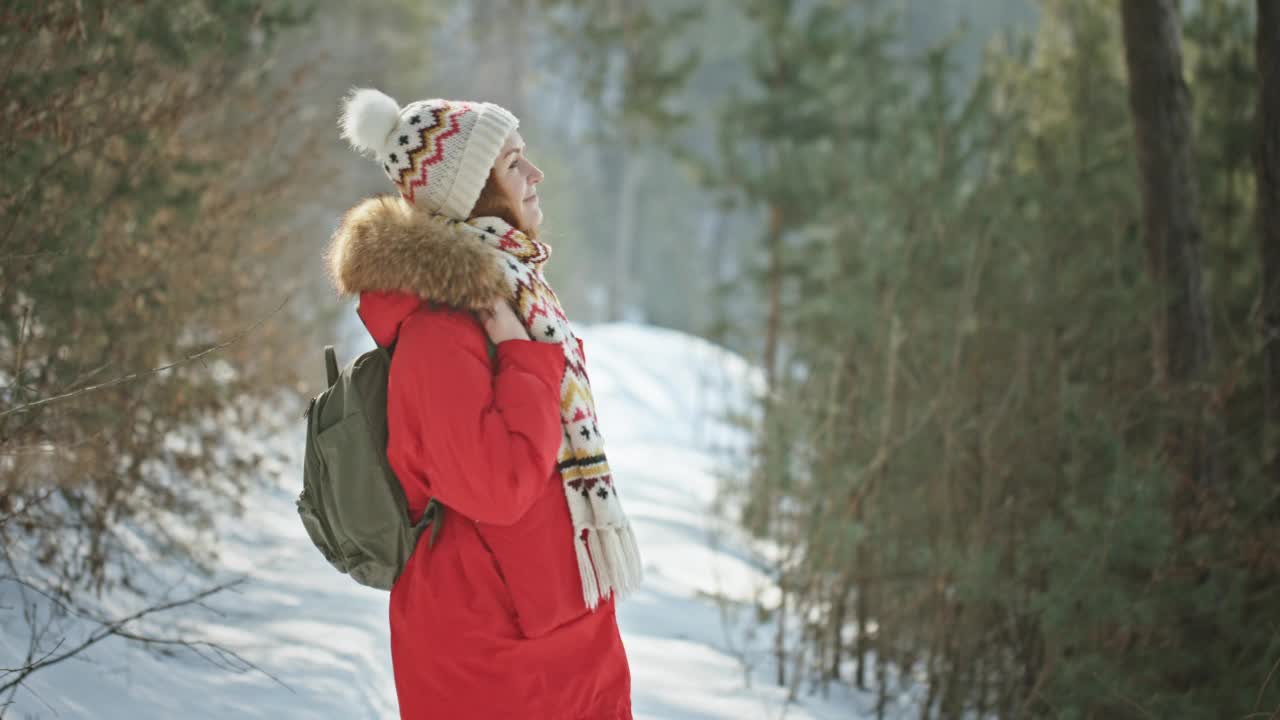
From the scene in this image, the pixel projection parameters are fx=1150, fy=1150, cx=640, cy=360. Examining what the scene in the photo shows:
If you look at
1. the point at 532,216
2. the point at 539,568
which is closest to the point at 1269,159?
the point at 532,216

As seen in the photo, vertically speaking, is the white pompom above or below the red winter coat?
above

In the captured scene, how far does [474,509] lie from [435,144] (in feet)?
2.21

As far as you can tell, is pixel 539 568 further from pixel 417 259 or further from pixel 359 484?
pixel 417 259

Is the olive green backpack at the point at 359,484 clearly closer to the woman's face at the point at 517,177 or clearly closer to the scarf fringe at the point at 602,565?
the scarf fringe at the point at 602,565

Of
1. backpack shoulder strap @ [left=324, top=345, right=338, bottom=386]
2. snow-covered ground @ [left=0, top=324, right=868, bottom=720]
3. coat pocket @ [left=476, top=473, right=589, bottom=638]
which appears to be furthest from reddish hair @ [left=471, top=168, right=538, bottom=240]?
snow-covered ground @ [left=0, top=324, right=868, bottom=720]

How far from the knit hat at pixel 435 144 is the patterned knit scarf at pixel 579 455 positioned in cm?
7

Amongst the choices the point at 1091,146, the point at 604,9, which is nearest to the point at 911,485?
the point at 1091,146

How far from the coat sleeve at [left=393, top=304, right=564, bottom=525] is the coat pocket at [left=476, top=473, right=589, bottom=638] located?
8 centimetres

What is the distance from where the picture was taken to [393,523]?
2004mm

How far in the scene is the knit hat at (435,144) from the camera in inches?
82.7

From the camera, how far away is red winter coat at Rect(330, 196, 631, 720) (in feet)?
6.31

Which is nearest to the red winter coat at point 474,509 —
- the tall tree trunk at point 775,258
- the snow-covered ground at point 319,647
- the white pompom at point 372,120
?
the white pompom at point 372,120

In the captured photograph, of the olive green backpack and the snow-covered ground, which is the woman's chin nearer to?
the olive green backpack

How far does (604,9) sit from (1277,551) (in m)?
19.9
